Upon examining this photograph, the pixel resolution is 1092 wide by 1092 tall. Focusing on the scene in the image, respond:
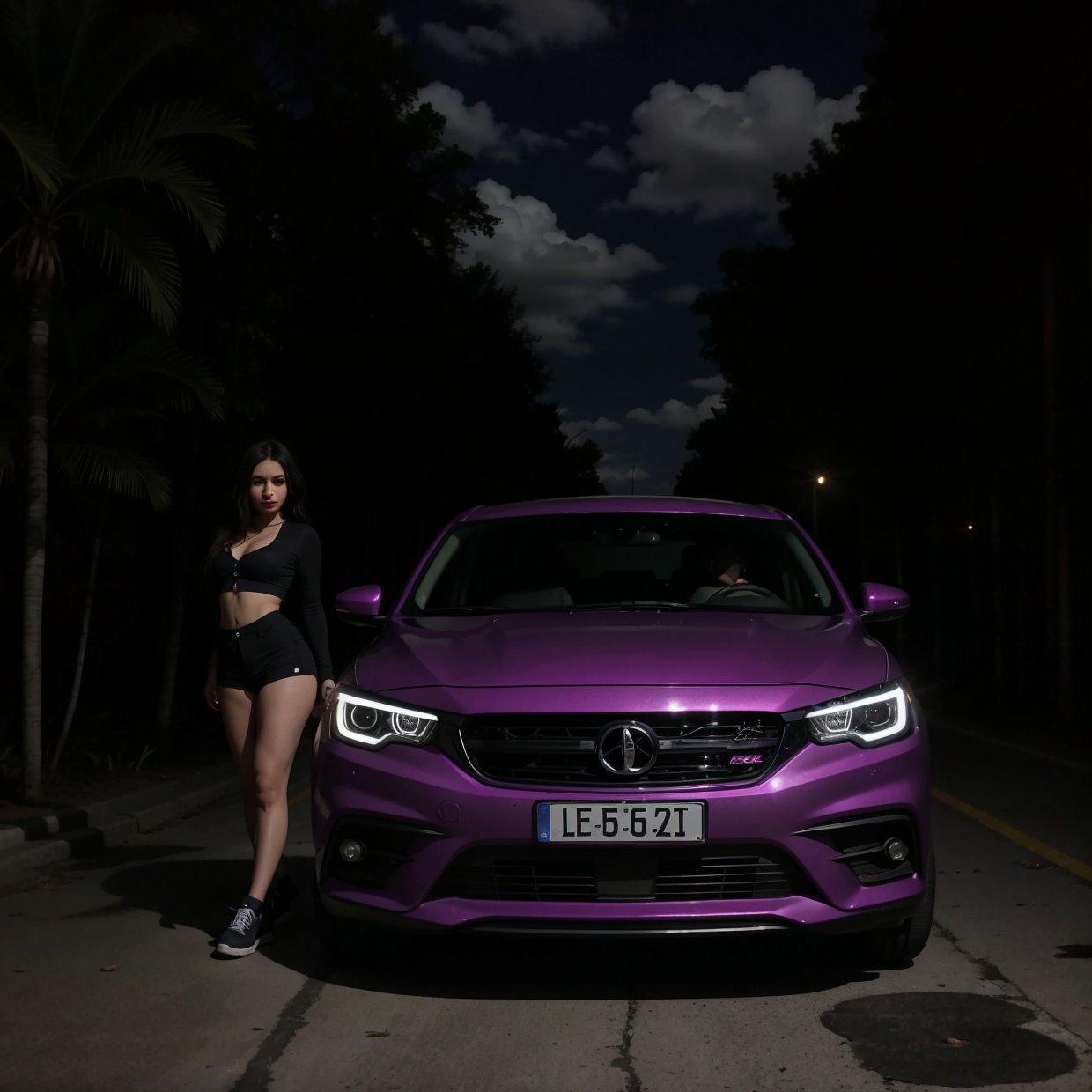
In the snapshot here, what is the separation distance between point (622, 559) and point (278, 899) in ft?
6.65

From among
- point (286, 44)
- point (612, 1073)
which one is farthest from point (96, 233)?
point (286, 44)

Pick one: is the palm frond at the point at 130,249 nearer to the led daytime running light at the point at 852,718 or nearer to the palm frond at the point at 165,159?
the palm frond at the point at 165,159

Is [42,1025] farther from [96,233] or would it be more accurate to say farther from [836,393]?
[836,393]

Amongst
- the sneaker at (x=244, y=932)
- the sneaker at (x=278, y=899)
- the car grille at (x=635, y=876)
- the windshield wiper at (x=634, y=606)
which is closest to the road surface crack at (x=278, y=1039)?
the sneaker at (x=244, y=932)

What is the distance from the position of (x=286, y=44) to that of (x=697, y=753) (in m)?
21.9

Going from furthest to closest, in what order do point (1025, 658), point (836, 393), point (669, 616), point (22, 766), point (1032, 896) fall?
point (836, 393)
point (1025, 658)
point (22, 766)
point (1032, 896)
point (669, 616)

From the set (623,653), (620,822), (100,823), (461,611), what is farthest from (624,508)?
(100,823)

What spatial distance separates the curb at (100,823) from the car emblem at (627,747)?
13.9 feet

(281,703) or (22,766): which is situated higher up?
(281,703)

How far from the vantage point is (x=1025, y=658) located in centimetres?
2402

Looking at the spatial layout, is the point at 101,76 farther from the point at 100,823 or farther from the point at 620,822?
the point at 620,822

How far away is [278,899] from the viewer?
20.7 feet

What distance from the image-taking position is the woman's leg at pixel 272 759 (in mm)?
5965

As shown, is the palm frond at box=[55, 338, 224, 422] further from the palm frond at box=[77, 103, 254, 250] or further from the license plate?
the license plate
